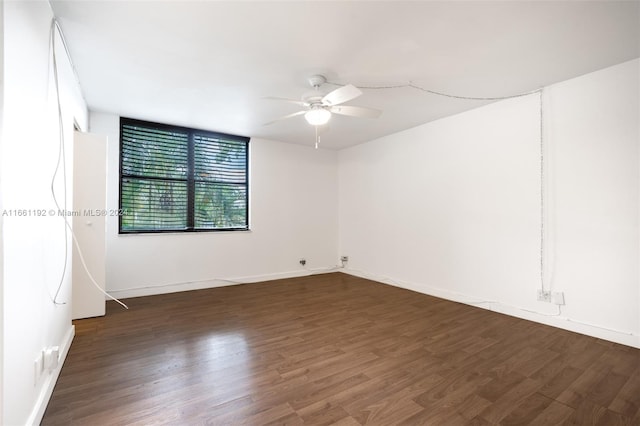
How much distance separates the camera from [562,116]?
119 inches

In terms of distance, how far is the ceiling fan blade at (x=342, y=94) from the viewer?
7.89 ft

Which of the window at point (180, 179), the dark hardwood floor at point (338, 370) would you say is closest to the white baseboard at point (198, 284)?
the dark hardwood floor at point (338, 370)

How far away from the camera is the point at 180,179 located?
4.55 meters

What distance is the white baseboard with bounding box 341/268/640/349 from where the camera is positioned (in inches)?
104

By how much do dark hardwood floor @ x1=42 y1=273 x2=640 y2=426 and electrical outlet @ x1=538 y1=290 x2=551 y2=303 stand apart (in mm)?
309

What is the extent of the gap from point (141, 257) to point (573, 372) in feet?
16.3

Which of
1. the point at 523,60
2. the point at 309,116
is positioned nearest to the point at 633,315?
the point at 523,60

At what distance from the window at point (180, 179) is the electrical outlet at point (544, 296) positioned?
14.0 feet

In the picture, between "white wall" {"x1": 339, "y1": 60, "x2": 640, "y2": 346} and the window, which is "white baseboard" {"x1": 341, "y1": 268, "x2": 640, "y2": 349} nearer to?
"white wall" {"x1": 339, "y1": 60, "x2": 640, "y2": 346}

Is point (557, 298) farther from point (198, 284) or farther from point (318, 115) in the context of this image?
point (198, 284)

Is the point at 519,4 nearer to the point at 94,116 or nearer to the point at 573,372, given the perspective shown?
the point at 573,372

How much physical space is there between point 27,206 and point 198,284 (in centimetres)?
334

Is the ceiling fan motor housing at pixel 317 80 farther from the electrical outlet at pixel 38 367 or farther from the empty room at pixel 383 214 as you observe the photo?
the electrical outlet at pixel 38 367

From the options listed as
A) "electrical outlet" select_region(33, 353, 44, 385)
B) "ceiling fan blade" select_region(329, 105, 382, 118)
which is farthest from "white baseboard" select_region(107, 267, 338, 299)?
"ceiling fan blade" select_region(329, 105, 382, 118)
